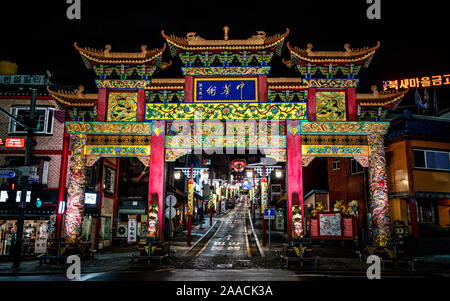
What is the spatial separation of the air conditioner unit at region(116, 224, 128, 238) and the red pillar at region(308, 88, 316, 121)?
20850 millimetres

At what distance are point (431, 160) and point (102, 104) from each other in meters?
23.5

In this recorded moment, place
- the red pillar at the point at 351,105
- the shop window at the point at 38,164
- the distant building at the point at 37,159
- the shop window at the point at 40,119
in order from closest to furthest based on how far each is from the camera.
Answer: the red pillar at the point at 351,105 < the distant building at the point at 37,159 < the shop window at the point at 38,164 < the shop window at the point at 40,119

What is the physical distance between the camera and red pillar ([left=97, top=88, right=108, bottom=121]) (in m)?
16.9

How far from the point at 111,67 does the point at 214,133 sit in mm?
6844

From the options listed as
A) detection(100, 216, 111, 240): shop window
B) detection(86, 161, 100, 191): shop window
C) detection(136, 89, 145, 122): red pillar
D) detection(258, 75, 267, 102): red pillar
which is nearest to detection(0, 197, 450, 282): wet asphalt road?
detection(136, 89, 145, 122): red pillar

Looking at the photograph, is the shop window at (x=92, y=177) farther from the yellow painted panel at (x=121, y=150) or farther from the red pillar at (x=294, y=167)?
the red pillar at (x=294, y=167)

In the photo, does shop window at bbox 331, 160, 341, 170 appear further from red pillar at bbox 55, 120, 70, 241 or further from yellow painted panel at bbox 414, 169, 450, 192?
red pillar at bbox 55, 120, 70, 241

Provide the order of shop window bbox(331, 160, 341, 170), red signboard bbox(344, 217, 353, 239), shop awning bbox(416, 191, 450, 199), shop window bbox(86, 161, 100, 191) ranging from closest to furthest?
shop awning bbox(416, 191, 450, 199) → shop window bbox(86, 161, 100, 191) → red signboard bbox(344, 217, 353, 239) → shop window bbox(331, 160, 341, 170)

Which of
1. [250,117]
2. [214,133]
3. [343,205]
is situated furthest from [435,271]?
[343,205]

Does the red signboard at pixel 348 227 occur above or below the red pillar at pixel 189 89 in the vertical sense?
below

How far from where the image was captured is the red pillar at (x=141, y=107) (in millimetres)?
16923

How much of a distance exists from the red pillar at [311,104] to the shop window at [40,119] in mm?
18452

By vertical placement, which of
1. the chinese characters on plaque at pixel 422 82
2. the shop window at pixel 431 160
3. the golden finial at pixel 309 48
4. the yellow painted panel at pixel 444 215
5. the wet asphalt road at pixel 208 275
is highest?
the chinese characters on plaque at pixel 422 82

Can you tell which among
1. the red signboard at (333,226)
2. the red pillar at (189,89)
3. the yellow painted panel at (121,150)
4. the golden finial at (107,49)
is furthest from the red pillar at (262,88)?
the red signboard at (333,226)
